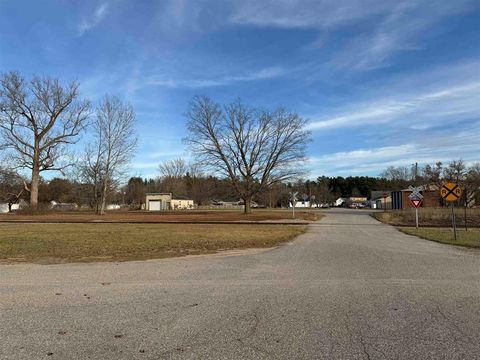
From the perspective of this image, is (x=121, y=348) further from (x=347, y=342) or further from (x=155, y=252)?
(x=155, y=252)

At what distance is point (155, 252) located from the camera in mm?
15578

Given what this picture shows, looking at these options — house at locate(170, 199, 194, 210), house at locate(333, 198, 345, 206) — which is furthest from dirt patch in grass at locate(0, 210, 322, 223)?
house at locate(333, 198, 345, 206)

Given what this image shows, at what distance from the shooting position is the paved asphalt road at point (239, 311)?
5.20 meters

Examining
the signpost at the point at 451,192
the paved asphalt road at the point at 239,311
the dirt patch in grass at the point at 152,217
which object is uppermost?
the signpost at the point at 451,192

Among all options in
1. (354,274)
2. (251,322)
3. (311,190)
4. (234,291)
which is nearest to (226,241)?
(354,274)

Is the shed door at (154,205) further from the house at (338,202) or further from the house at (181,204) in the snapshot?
the house at (338,202)

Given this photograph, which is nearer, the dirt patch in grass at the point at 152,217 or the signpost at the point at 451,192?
the signpost at the point at 451,192

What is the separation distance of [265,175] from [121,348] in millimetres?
56440

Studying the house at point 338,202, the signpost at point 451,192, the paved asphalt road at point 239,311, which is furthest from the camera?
the house at point 338,202

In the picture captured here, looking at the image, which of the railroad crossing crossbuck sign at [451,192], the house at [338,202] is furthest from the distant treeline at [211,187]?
the railroad crossing crossbuck sign at [451,192]

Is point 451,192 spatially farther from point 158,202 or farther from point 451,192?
point 158,202

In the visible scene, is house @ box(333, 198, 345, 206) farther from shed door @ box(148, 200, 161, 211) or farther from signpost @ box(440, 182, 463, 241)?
signpost @ box(440, 182, 463, 241)

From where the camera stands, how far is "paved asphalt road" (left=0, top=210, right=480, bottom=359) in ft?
17.0

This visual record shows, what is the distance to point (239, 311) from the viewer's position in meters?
6.95
